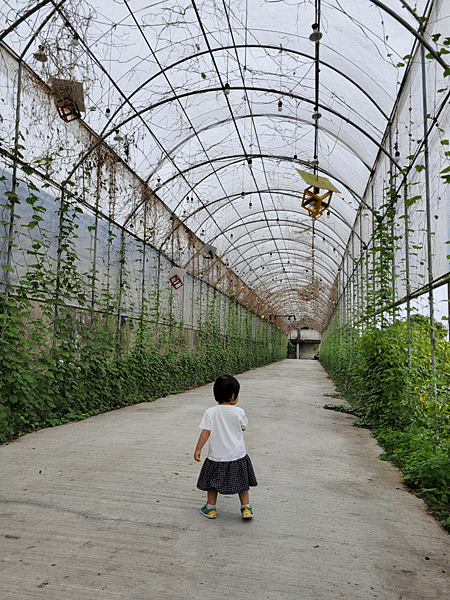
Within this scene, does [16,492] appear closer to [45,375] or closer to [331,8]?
[45,375]

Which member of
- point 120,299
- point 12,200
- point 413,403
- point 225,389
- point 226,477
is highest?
point 12,200

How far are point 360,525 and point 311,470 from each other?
1.42 metres

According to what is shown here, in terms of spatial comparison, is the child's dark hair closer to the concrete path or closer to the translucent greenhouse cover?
the concrete path

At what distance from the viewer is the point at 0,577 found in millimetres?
2316

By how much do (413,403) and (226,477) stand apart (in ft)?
9.98

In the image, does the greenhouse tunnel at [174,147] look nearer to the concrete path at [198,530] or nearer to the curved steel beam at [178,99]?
the curved steel beam at [178,99]

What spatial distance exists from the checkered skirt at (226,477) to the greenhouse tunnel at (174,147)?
2227 millimetres

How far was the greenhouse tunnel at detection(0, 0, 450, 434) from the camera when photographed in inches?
231

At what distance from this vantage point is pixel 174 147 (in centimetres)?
1072

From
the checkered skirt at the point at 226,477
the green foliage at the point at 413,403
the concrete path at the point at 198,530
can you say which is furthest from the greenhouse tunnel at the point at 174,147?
the checkered skirt at the point at 226,477

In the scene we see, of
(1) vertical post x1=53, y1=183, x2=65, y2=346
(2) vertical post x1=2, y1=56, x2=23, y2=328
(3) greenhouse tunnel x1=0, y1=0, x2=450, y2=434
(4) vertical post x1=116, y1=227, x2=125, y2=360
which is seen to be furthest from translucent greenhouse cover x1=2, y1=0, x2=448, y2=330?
(1) vertical post x1=53, y1=183, x2=65, y2=346

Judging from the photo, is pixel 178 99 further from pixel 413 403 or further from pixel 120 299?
pixel 413 403

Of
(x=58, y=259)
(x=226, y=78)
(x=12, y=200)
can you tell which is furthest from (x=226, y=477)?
(x=226, y=78)

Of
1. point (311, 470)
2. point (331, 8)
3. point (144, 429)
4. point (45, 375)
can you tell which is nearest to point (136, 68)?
point (331, 8)
